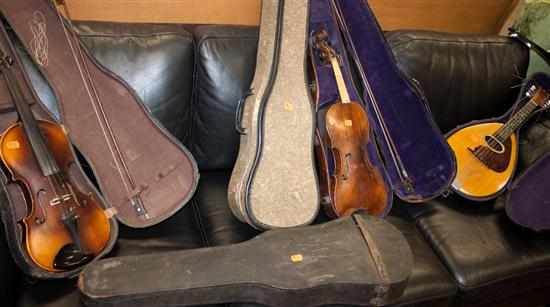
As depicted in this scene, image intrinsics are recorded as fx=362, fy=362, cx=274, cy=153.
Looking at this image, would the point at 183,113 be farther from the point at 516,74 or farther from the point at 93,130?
the point at 516,74

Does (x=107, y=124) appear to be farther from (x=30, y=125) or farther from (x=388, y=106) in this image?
(x=388, y=106)

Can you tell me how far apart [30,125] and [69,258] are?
33 cm

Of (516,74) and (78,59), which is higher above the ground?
(78,59)

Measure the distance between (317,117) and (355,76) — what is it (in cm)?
27

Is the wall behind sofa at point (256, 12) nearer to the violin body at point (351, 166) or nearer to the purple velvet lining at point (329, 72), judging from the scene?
the purple velvet lining at point (329, 72)

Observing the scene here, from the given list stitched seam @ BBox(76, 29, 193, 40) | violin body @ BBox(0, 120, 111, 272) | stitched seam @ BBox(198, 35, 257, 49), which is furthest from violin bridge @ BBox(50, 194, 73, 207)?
stitched seam @ BBox(198, 35, 257, 49)

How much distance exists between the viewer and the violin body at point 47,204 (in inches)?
33.2

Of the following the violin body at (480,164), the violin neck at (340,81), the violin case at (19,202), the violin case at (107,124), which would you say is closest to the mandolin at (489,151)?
the violin body at (480,164)

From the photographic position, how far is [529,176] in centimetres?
129

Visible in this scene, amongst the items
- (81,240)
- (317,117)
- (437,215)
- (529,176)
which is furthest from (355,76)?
(81,240)

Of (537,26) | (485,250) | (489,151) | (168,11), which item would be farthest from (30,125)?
(537,26)

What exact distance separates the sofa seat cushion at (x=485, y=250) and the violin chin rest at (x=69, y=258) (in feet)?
3.40

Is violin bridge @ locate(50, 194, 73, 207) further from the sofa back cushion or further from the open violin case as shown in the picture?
the open violin case

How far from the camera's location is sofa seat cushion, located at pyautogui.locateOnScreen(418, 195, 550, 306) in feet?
3.63
